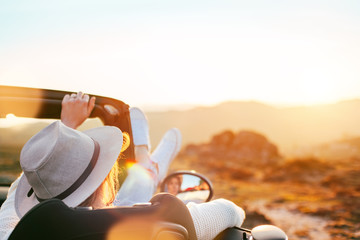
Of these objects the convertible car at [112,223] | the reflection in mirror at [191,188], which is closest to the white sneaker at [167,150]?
the reflection in mirror at [191,188]

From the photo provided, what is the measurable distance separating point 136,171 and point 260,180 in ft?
27.4

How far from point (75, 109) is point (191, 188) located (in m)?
1.09

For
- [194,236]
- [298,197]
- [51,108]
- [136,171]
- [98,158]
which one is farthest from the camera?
[298,197]

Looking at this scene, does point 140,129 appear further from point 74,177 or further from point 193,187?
point 74,177

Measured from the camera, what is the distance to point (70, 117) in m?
2.19

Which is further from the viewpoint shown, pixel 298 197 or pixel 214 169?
pixel 214 169

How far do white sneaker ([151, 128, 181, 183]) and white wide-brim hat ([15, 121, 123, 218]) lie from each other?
2863 mm

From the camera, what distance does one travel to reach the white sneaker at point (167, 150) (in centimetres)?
475

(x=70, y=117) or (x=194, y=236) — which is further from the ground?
(x=70, y=117)

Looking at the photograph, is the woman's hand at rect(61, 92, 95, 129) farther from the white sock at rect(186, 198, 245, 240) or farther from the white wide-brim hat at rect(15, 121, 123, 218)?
the white sock at rect(186, 198, 245, 240)

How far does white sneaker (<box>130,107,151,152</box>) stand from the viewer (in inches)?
157

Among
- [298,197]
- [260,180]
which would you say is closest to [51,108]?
[298,197]

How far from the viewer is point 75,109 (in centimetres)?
223

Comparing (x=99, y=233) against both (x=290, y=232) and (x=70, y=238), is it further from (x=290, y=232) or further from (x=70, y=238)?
(x=290, y=232)
